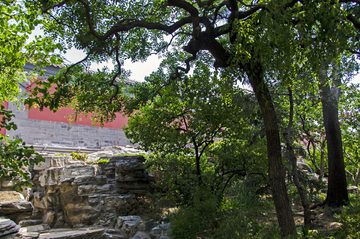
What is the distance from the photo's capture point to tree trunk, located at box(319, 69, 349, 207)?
818 centimetres

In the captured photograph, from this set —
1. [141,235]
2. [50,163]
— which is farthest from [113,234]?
[50,163]

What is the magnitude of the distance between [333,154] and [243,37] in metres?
5.79

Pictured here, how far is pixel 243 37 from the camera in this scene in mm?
5477

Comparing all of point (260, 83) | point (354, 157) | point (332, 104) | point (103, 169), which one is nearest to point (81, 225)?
point (103, 169)

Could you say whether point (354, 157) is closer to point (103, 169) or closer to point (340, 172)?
point (340, 172)

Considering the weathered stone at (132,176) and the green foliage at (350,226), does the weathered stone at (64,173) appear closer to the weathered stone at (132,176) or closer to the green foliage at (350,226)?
the weathered stone at (132,176)

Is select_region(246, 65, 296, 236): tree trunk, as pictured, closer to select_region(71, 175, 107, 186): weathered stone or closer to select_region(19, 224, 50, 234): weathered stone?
select_region(71, 175, 107, 186): weathered stone

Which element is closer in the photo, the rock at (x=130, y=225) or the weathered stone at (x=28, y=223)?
the rock at (x=130, y=225)

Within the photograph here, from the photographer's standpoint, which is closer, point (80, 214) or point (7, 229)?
point (7, 229)

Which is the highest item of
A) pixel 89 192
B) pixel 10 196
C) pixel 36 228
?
pixel 89 192

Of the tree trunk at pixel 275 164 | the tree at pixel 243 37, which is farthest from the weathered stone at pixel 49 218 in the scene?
the tree trunk at pixel 275 164

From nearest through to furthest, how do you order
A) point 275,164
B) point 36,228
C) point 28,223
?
1. point 275,164
2. point 36,228
3. point 28,223

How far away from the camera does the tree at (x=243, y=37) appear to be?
4.06m

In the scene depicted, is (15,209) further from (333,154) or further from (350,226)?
(333,154)
